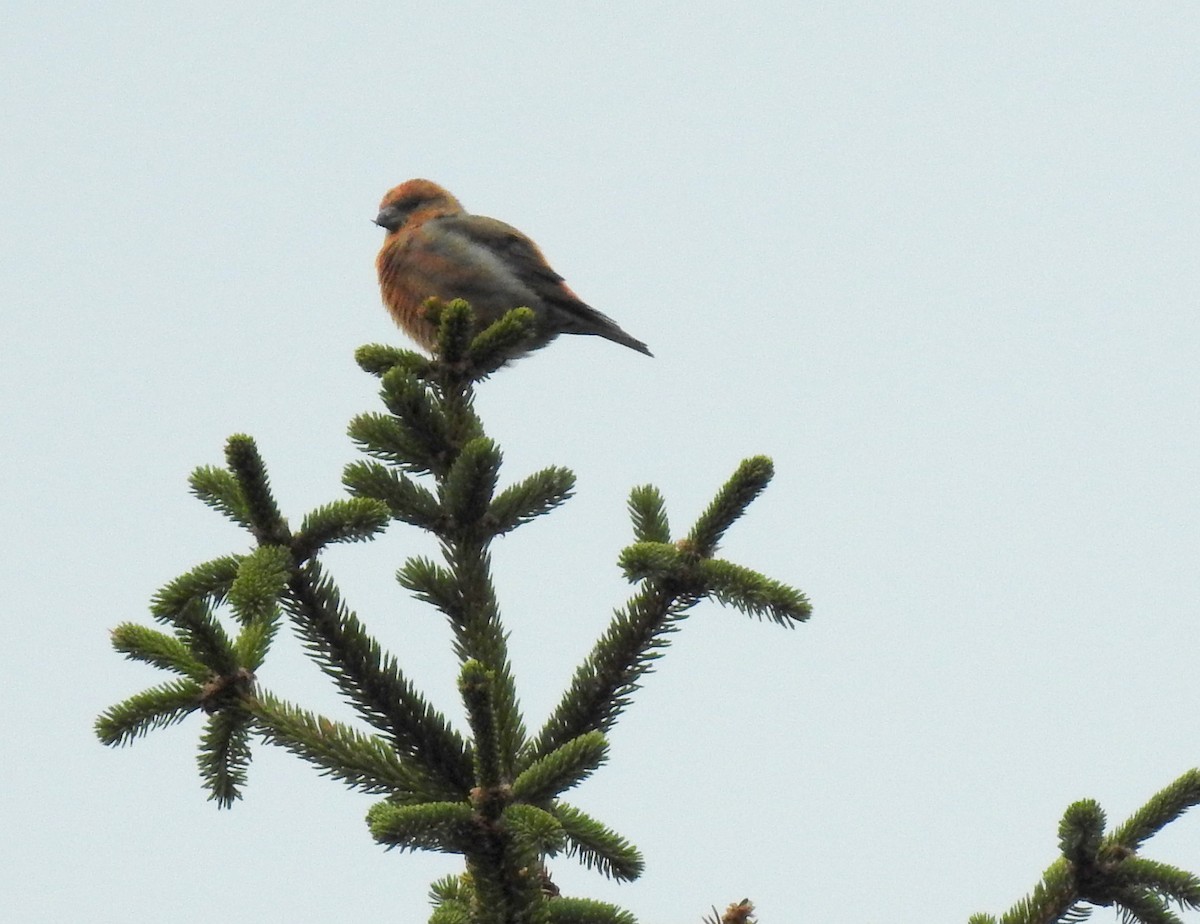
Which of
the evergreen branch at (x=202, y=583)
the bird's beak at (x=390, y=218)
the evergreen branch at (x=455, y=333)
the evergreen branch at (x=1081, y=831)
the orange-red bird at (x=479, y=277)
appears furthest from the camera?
the bird's beak at (x=390, y=218)

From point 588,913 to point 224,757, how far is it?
0.72 metres

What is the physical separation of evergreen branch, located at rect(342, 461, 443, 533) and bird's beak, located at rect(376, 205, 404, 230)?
4.91 m

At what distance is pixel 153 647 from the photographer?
7.25 ft

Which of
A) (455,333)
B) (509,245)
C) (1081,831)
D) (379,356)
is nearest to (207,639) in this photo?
(455,333)

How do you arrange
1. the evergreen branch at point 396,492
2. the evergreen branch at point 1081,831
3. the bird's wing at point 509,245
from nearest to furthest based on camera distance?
1. the evergreen branch at point 1081,831
2. the evergreen branch at point 396,492
3. the bird's wing at point 509,245

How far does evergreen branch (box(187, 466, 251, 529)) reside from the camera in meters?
2.53

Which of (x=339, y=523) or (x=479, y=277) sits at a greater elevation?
(x=479, y=277)

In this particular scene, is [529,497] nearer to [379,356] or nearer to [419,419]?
[419,419]

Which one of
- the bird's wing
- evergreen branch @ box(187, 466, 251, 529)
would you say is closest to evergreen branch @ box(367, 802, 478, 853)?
evergreen branch @ box(187, 466, 251, 529)

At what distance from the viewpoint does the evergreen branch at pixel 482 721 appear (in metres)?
1.81

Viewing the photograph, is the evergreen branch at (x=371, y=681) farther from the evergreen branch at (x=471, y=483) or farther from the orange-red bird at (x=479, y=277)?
the orange-red bird at (x=479, y=277)

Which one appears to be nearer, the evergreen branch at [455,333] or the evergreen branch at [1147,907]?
the evergreen branch at [1147,907]

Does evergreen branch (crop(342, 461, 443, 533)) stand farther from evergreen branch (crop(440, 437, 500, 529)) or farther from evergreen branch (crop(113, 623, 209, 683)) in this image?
evergreen branch (crop(113, 623, 209, 683))

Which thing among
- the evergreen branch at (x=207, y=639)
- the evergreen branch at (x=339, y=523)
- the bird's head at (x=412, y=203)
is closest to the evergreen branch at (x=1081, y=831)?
the evergreen branch at (x=339, y=523)
